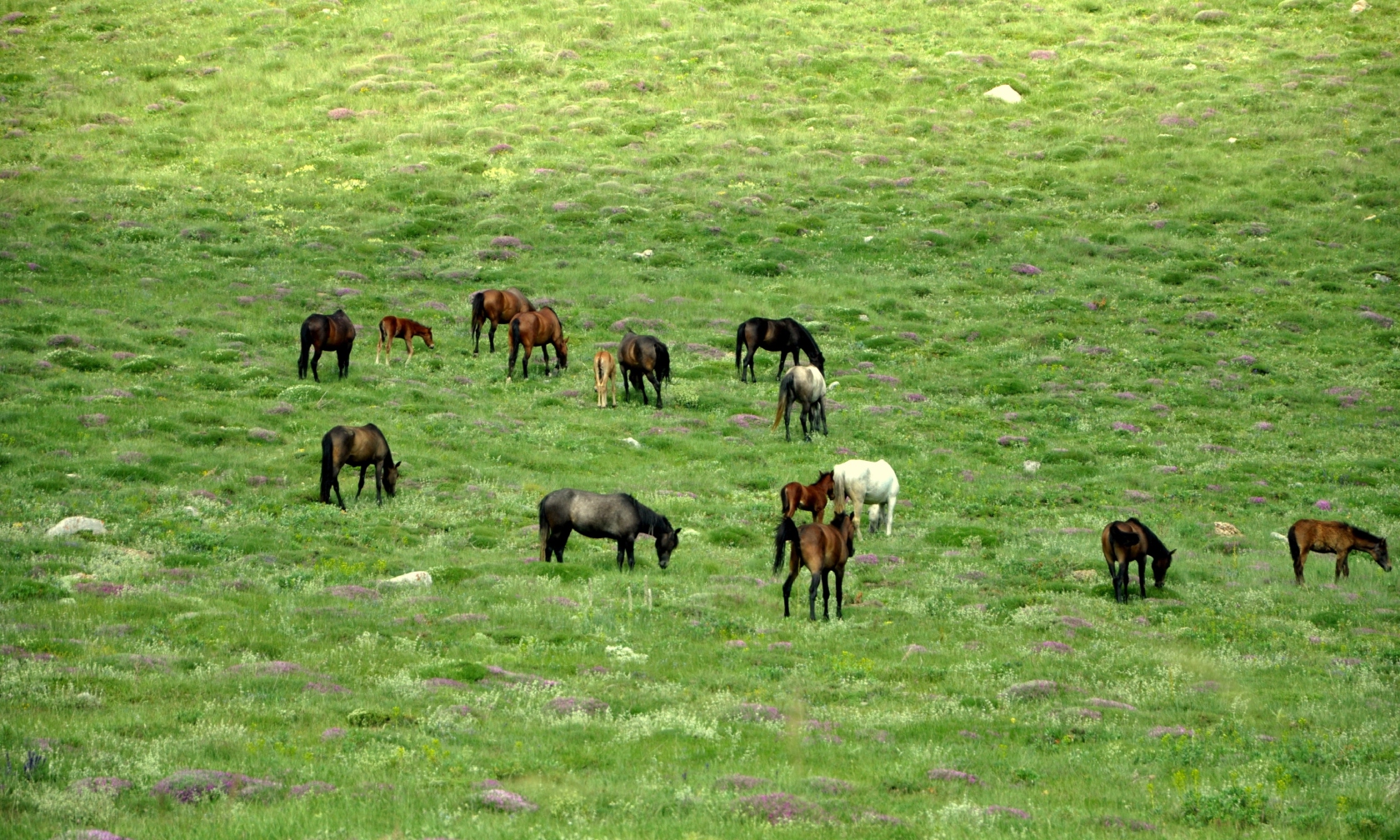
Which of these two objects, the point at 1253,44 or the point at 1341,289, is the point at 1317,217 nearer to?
the point at 1341,289

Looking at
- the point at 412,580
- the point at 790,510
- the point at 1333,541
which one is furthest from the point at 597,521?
the point at 1333,541

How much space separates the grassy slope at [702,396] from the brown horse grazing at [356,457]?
2.31 ft

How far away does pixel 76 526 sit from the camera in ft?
78.8

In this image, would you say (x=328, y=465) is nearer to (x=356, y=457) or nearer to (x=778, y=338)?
(x=356, y=457)

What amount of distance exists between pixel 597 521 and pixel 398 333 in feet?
70.1

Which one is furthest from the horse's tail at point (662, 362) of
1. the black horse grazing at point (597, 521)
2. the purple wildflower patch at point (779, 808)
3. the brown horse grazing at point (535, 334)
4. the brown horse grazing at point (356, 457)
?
the purple wildflower patch at point (779, 808)

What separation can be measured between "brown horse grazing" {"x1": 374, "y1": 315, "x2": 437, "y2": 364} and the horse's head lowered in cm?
1984

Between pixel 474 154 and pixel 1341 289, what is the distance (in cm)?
4761

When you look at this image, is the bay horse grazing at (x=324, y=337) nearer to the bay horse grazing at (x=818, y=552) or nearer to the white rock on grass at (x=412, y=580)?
the white rock on grass at (x=412, y=580)

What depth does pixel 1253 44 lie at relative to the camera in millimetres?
92562

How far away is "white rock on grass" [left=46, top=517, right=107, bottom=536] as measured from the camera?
77.8 feet

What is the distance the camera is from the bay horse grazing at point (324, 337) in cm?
3816

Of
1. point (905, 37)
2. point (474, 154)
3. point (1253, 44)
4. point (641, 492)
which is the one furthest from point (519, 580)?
point (1253, 44)

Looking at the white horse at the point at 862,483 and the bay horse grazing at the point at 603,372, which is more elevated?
the bay horse grazing at the point at 603,372
